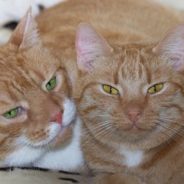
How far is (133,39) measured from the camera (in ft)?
6.92

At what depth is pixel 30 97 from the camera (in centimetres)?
176

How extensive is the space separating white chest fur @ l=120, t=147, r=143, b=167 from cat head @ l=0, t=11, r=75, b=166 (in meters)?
0.21

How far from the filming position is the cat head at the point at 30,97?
1745 mm

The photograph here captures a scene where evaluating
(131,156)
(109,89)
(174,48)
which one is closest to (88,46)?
(109,89)

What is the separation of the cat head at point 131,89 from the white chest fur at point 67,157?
19 cm

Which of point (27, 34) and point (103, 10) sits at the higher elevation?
point (103, 10)

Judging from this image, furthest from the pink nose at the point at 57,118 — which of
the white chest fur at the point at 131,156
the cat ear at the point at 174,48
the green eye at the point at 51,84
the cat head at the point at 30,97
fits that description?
the cat ear at the point at 174,48

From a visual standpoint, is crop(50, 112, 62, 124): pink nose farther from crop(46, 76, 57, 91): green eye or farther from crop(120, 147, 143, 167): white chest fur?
crop(120, 147, 143, 167): white chest fur

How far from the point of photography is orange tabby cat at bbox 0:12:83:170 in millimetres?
1746

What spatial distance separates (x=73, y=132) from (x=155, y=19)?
0.73 metres

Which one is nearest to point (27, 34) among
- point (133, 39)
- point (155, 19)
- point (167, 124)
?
point (133, 39)

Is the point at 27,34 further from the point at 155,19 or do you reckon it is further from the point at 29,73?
the point at 155,19

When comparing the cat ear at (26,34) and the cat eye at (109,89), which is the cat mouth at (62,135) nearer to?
the cat eye at (109,89)

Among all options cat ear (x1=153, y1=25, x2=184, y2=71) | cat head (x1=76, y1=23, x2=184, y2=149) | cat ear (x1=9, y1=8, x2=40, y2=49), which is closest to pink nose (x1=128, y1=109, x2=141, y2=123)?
cat head (x1=76, y1=23, x2=184, y2=149)
